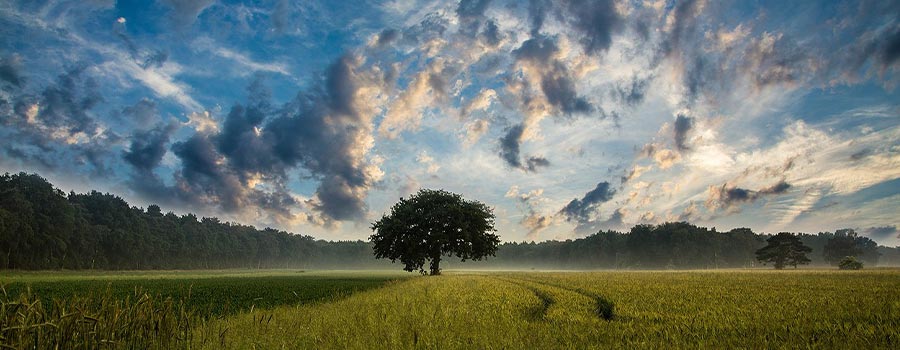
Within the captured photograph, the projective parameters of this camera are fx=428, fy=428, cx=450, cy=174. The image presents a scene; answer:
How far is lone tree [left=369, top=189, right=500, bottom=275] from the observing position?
57625 mm

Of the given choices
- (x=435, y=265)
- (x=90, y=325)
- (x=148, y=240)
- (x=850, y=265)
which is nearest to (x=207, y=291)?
(x=90, y=325)

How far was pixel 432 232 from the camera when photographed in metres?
58.1

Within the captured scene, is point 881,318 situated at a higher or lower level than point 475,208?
lower

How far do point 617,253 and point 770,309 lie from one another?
180 meters

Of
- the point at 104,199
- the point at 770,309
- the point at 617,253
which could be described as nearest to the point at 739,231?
the point at 617,253

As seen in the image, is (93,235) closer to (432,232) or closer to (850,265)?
(432,232)

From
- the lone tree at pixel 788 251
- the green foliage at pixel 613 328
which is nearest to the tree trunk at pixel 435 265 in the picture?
the green foliage at pixel 613 328

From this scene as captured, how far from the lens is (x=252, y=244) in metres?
196

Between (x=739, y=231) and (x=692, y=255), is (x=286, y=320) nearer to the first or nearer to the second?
(x=692, y=255)

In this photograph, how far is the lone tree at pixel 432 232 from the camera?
57.6 m

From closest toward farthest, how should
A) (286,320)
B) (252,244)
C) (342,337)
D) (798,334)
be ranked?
(798,334) < (342,337) < (286,320) < (252,244)

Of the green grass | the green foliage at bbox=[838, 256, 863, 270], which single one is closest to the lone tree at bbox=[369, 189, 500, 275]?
the green grass

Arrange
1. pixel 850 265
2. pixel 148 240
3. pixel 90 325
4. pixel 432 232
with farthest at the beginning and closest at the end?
pixel 148 240, pixel 850 265, pixel 432 232, pixel 90 325

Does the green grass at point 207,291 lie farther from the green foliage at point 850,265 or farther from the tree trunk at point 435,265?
the green foliage at point 850,265
